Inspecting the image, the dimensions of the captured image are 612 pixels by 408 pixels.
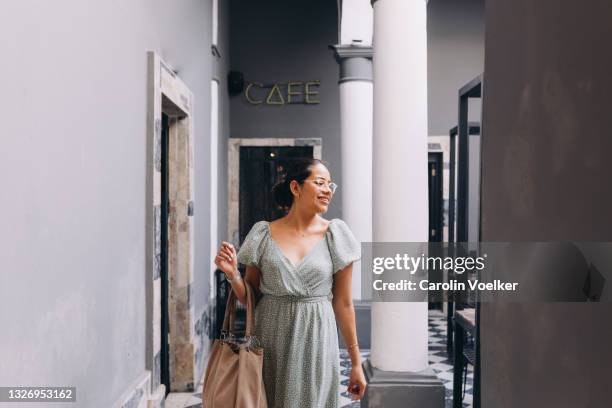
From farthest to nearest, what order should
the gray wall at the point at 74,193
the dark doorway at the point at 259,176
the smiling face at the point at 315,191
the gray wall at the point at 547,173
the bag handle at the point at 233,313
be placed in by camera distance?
the dark doorway at the point at 259,176
the smiling face at the point at 315,191
the bag handle at the point at 233,313
the gray wall at the point at 74,193
the gray wall at the point at 547,173


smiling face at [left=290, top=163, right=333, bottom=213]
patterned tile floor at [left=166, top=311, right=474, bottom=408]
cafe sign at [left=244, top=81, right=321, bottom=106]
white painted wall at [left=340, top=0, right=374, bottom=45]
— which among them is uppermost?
white painted wall at [left=340, top=0, right=374, bottom=45]

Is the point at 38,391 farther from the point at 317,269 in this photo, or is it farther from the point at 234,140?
the point at 234,140

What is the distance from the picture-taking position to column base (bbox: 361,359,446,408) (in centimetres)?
351

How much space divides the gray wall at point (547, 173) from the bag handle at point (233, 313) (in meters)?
1.05

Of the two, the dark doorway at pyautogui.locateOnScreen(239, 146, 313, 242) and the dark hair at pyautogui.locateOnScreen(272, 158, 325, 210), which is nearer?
the dark hair at pyautogui.locateOnScreen(272, 158, 325, 210)

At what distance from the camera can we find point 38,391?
5.96ft

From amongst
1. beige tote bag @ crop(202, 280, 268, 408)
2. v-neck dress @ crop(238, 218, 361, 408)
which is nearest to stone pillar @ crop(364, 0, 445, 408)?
v-neck dress @ crop(238, 218, 361, 408)

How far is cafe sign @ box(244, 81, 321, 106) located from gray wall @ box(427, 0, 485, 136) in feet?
5.59

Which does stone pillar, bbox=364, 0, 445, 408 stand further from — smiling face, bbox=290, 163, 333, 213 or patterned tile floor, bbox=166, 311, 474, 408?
smiling face, bbox=290, 163, 333, 213

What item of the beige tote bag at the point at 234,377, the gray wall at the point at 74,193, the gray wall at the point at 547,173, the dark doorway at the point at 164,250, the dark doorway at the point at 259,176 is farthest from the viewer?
the dark doorway at the point at 259,176

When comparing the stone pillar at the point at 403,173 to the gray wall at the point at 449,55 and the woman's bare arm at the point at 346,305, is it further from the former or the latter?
the gray wall at the point at 449,55

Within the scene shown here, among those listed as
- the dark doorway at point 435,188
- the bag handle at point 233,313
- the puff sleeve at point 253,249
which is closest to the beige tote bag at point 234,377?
the bag handle at point 233,313

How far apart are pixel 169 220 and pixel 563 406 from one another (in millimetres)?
3855

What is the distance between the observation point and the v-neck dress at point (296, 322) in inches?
83.8
